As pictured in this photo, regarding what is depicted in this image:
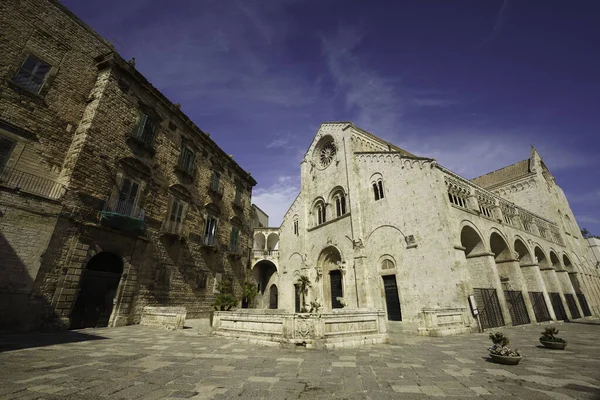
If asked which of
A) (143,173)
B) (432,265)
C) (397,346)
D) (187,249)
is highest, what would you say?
(143,173)

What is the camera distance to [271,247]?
105 feet

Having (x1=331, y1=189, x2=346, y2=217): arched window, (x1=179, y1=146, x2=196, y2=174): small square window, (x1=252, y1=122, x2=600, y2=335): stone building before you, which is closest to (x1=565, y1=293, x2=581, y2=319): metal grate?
(x1=252, y1=122, x2=600, y2=335): stone building

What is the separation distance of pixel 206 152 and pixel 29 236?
10.9 m

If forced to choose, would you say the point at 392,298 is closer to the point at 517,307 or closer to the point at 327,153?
the point at 517,307

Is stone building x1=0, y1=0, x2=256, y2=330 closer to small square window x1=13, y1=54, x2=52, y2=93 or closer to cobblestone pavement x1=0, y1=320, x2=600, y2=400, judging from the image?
small square window x1=13, y1=54, x2=52, y2=93

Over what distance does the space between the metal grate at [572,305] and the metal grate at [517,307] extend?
10.0 meters

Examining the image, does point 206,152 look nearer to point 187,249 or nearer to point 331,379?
point 187,249

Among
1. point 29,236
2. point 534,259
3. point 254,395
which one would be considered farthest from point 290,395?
point 534,259

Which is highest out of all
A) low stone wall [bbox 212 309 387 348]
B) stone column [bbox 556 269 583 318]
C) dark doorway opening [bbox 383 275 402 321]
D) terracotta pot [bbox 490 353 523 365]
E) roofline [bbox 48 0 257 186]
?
roofline [bbox 48 0 257 186]

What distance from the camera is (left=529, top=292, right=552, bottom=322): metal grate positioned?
54.7 feet

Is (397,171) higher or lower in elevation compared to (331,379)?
higher

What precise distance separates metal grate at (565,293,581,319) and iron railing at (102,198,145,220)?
3280cm

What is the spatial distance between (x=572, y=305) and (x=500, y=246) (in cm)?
1119

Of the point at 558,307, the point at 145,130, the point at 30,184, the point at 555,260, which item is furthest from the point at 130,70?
the point at 555,260
